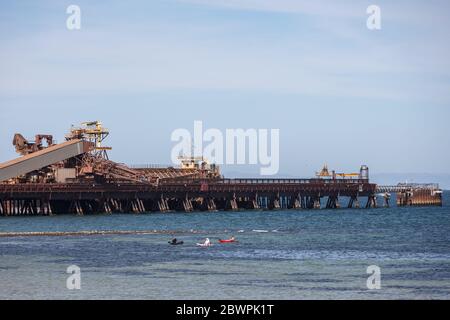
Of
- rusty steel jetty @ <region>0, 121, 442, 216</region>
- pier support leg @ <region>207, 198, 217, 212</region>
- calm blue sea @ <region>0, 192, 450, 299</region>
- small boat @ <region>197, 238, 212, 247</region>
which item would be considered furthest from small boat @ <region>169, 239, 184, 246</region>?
pier support leg @ <region>207, 198, 217, 212</region>

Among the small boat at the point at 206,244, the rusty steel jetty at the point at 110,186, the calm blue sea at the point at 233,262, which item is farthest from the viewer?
the rusty steel jetty at the point at 110,186

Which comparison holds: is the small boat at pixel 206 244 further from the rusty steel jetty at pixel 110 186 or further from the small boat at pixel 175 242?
the rusty steel jetty at pixel 110 186

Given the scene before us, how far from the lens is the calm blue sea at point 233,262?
160 ft

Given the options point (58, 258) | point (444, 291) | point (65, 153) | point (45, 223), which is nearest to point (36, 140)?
point (65, 153)

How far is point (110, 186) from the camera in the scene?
12481 cm

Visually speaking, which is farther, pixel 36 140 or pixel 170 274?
pixel 36 140

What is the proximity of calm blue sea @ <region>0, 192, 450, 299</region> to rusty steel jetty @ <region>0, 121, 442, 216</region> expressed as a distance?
1745 cm

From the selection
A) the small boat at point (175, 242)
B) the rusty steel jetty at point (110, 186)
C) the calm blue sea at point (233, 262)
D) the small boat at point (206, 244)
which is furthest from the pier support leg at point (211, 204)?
the small boat at point (206, 244)

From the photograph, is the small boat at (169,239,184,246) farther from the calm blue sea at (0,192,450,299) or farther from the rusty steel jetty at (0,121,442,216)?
the rusty steel jetty at (0,121,442,216)

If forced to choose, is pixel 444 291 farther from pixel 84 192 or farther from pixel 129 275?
pixel 84 192

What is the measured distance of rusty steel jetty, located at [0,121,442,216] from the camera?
120000mm

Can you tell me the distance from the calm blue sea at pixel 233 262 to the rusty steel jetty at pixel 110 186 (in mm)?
17454
